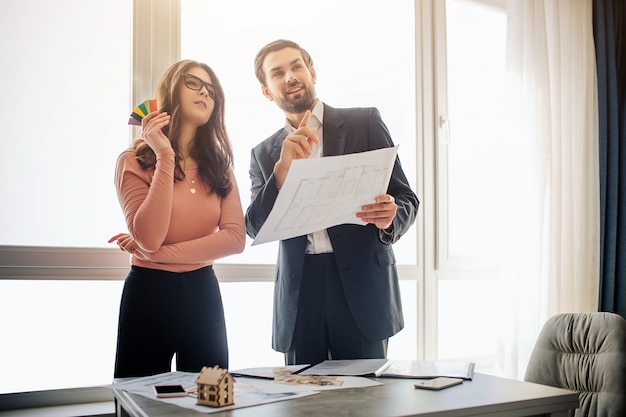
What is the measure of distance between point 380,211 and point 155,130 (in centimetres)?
74

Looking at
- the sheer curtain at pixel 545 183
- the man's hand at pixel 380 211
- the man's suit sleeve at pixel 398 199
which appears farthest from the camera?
the sheer curtain at pixel 545 183

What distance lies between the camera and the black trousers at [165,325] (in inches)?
70.5

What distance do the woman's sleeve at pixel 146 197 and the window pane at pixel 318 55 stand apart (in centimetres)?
72

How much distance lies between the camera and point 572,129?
3.26 metres

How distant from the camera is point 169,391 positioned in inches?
49.7

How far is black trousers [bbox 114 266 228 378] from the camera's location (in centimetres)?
179

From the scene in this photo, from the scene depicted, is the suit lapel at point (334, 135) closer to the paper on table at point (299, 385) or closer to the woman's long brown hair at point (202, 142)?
the woman's long brown hair at point (202, 142)

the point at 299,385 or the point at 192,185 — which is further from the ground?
the point at 192,185

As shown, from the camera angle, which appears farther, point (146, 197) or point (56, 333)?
point (56, 333)

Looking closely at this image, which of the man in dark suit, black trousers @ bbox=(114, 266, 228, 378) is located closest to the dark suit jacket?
the man in dark suit

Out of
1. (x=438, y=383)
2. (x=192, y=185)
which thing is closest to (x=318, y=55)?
(x=192, y=185)

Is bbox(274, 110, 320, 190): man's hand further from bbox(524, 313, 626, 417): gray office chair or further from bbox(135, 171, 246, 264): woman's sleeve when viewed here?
bbox(524, 313, 626, 417): gray office chair

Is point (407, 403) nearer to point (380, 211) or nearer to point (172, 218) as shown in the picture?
point (380, 211)

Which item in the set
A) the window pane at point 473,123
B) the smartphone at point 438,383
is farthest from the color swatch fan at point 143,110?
the window pane at point 473,123
